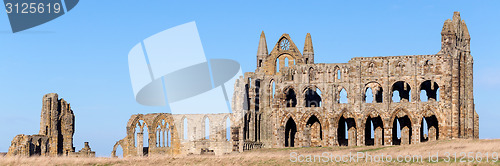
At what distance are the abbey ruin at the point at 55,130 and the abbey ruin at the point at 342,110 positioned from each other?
23.8ft

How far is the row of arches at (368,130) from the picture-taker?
95.2 metres

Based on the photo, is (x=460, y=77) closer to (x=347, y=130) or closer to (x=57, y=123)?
(x=347, y=130)

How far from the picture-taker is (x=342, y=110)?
316 feet

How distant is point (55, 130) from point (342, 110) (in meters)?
27.8

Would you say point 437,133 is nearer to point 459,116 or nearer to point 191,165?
point 459,116

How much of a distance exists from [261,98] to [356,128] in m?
9.96

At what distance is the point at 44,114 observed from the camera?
8681cm

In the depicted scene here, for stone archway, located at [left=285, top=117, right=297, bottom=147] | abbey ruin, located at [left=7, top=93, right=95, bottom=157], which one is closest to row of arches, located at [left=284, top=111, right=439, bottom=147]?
stone archway, located at [left=285, top=117, right=297, bottom=147]

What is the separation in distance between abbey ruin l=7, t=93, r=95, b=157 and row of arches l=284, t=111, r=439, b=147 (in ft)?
72.2

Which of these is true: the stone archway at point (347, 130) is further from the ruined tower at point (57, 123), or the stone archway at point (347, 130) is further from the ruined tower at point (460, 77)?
the ruined tower at point (57, 123)

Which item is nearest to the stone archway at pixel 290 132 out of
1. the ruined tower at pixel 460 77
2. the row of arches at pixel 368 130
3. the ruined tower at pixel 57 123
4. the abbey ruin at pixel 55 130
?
the row of arches at pixel 368 130

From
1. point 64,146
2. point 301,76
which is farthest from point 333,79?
point 64,146

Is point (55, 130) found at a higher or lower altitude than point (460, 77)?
lower

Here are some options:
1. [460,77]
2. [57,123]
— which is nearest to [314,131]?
[460,77]
